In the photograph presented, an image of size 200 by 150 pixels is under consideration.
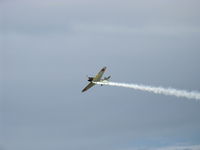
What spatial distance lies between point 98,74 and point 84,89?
595cm

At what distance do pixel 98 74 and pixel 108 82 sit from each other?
744 centimetres

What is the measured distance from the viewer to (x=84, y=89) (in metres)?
116

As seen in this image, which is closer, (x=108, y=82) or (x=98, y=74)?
(x=108, y=82)

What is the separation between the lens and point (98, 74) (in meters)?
113

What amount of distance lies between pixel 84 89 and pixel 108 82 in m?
12.0

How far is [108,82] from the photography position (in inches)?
4158

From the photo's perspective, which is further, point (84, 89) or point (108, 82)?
point (84, 89)
